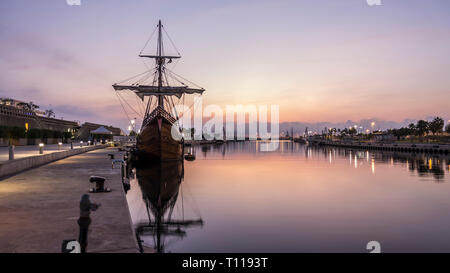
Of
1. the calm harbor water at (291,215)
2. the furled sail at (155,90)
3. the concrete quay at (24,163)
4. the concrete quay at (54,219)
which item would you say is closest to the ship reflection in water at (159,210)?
the calm harbor water at (291,215)

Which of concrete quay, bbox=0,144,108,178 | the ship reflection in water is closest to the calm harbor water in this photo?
the ship reflection in water

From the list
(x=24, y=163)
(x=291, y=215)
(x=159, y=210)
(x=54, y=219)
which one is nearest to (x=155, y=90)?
(x=24, y=163)

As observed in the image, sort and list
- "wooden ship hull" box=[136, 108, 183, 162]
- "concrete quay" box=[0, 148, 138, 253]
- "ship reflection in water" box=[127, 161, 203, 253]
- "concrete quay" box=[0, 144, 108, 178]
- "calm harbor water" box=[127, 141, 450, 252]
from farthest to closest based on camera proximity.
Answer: "wooden ship hull" box=[136, 108, 183, 162] → "concrete quay" box=[0, 144, 108, 178] → "ship reflection in water" box=[127, 161, 203, 253] → "calm harbor water" box=[127, 141, 450, 252] → "concrete quay" box=[0, 148, 138, 253]

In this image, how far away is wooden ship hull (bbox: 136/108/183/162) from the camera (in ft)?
135

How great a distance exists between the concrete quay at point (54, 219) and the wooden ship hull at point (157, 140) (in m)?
24.7

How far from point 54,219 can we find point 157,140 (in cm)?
3205

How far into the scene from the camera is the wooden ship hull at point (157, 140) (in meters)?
41.0

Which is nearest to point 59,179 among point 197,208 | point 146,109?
point 197,208

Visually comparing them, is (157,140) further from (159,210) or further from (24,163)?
(159,210)

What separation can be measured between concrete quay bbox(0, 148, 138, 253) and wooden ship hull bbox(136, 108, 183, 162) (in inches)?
971

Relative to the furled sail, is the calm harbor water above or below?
below

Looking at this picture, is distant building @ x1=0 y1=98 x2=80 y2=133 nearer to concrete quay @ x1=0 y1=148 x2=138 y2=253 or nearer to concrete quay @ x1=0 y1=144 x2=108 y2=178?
concrete quay @ x1=0 y1=144 x2=108 y2=178

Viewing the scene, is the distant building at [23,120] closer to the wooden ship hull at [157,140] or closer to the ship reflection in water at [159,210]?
the wooden ship hull at [157,140]

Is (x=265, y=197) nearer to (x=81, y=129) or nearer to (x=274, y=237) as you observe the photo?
(x=274, y=237)
